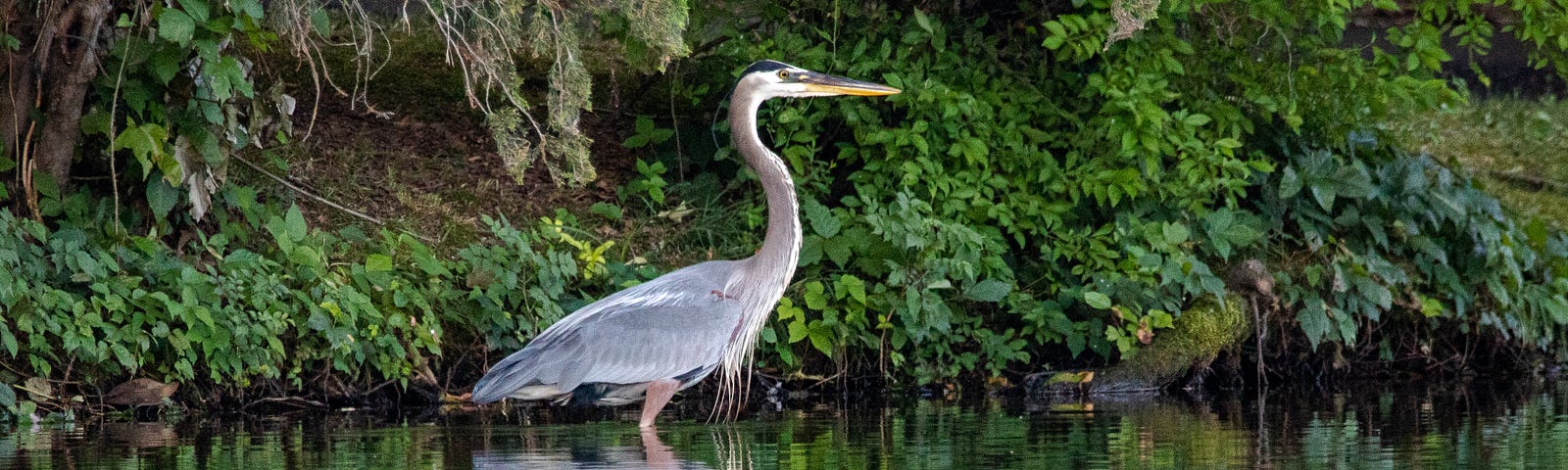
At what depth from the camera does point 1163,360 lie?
8328 millimetres

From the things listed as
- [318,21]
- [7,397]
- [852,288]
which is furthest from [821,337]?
[7,397]

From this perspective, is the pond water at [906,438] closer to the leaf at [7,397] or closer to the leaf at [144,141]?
the leaf at [7,397]

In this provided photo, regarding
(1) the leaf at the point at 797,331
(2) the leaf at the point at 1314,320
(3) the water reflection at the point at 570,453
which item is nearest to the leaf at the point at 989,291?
(1) the leaf at the point at 797,331

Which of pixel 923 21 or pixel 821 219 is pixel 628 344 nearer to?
pixel 821 219

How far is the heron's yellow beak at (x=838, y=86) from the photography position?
7820 millimetres

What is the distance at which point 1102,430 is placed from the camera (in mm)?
6324

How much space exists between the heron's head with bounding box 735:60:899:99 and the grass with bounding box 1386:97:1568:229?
3.41 metres

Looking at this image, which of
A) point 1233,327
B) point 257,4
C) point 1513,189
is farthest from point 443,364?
point 1513,189

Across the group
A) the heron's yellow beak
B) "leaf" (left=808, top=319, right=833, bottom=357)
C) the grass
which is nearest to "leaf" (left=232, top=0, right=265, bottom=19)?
the heron's yellow beak

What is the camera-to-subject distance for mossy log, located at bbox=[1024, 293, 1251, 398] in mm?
8336

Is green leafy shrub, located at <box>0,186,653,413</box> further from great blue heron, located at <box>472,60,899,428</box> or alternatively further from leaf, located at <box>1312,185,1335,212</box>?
leaf, located at <box>1312,185,1335,212</box>

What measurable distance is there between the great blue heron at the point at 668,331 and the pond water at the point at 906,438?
0.16 m

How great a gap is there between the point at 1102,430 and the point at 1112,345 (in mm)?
2269

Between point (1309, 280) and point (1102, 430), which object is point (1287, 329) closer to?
point (1309, 280)
